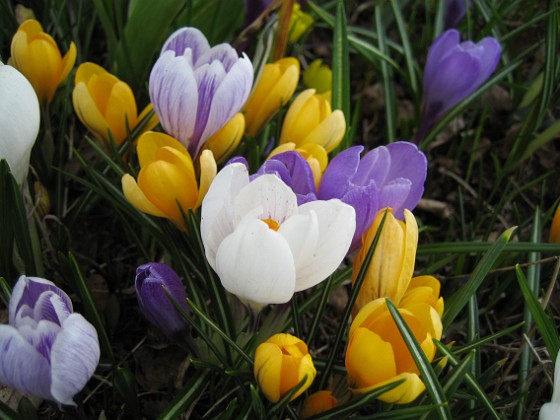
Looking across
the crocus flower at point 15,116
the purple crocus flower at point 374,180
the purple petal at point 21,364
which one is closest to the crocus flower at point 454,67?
the purple crocus flower at point 374,180

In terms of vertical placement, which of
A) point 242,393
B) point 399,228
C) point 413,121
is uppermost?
point 399,228

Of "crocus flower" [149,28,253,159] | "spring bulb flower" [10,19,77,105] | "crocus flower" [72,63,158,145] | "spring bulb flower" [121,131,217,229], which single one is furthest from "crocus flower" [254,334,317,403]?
"spring bulb flower" [10,19,77,105]

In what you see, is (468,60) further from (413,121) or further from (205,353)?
(205,353)

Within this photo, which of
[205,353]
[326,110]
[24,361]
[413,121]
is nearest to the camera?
[24,361]

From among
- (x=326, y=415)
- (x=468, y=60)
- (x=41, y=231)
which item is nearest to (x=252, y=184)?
(x=326, y=415)

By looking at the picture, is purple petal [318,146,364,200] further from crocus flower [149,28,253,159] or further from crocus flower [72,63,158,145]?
crocus flower [72,63,158,145]

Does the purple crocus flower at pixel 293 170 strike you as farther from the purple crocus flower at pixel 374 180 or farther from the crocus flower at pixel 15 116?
the crocus flower at pixel 15 116
